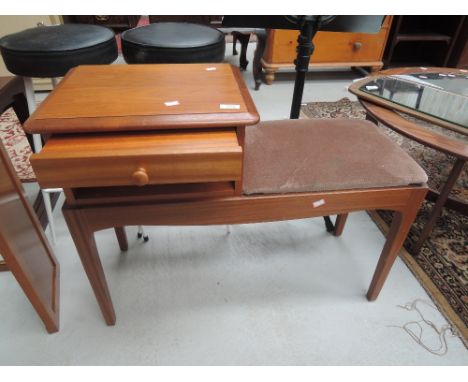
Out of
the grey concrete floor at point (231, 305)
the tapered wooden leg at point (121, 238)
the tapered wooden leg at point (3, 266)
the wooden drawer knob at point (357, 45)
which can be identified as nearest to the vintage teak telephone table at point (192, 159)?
the grey concrete floor at point (231, 305)

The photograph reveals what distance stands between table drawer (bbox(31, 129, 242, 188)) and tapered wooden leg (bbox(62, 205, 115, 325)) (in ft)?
0.37

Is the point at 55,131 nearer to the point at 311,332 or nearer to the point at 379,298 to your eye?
the point at 311,332

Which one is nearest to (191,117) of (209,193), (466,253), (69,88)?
(209,193)

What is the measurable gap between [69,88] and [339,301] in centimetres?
96

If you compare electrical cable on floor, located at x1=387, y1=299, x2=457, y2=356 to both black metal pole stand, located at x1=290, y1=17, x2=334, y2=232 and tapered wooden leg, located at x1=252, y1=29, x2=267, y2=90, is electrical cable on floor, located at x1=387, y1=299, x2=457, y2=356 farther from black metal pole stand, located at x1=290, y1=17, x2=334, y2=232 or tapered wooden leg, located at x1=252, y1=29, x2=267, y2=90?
tapered wooden leg, located at x1=252, y1=29, x2=267, y2=90

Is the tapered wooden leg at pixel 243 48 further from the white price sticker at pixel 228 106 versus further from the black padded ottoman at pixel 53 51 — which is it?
the white price sticker at pixel 228 106

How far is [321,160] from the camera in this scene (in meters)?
0.78

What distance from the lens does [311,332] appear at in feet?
3.11

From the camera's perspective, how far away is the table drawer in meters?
0.56

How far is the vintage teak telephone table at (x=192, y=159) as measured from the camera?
0.58m

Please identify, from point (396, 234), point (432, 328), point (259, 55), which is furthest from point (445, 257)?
point (259, 55)

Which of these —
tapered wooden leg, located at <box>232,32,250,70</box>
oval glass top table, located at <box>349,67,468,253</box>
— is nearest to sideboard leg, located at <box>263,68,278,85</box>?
tapered wooden leg, located at <box>232,32,250,70</box>

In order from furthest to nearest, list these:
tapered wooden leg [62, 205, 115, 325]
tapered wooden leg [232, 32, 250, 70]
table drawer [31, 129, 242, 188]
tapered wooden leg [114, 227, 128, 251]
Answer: tapered wooden leg [232, 32, 250, 70]
tapered wooden leg [114, 227, 128, 251]
tapered wooden leg [62, 205, 115, 325]
table drawer [31, 129, 242, 188]

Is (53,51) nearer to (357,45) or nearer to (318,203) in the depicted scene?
(318,203)
